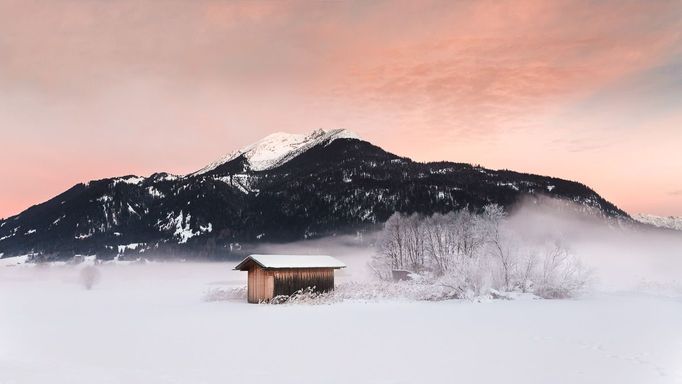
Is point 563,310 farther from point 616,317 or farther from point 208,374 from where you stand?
point 208,374

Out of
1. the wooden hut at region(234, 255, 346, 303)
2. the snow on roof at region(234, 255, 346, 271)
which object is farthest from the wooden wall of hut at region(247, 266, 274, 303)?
the snow on roof at region(234, 255, 346, 271)

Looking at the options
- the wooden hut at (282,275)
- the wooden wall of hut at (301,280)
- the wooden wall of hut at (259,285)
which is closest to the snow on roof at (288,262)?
the wooden hut at (282,275)

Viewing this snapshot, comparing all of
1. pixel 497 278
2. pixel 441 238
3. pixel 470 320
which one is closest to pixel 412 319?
pixel 470 320

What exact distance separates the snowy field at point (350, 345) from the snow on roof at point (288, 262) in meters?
5.04

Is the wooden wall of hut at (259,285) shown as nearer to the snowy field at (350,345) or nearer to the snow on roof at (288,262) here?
the snow on roof at (288,262)

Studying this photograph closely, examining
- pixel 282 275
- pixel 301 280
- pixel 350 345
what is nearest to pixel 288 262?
pixel 282 275

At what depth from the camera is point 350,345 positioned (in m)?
23.0

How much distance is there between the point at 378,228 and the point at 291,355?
163m

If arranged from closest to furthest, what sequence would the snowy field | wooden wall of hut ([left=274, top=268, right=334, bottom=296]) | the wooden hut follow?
the snowy field < the wooden hut < wooden wall of hut ([left=274, top=268, right=334, bottom=296])

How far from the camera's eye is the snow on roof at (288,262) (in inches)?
1761

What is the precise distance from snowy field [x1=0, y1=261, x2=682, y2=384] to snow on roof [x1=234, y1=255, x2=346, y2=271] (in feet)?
16.5

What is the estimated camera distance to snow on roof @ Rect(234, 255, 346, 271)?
4474 centimetres

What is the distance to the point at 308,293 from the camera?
45031mm

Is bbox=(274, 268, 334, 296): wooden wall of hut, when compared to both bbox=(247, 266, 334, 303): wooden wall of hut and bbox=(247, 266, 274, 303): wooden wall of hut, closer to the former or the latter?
bbox=(247, 266, 334, 303): wooden wall of hut
